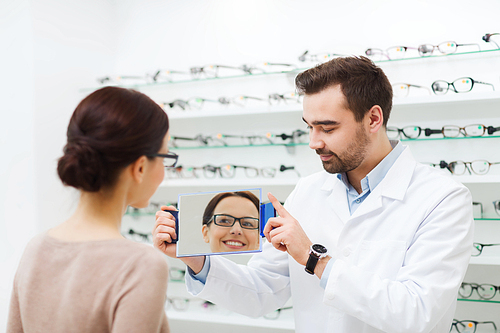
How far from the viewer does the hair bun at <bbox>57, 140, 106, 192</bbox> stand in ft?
2.72

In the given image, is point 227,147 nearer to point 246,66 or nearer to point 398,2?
point 246,66

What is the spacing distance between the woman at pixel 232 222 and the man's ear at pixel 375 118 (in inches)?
21.3

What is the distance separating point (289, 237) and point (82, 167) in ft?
2.25

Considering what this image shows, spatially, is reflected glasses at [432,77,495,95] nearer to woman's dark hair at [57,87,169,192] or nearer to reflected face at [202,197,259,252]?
reflected face at [202,197,259,252]

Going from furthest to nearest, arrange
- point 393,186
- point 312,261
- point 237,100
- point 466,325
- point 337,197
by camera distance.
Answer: point 237,100, point 466,325, point 337,197, point 393,186, point 312,261

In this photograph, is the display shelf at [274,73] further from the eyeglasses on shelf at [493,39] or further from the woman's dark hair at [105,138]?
the woman's dark hair at [105,138]

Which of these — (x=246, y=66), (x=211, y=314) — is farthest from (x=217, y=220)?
(x=246, y=66)

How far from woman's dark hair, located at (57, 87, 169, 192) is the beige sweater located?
14 centimetres

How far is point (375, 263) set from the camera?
1389 mm

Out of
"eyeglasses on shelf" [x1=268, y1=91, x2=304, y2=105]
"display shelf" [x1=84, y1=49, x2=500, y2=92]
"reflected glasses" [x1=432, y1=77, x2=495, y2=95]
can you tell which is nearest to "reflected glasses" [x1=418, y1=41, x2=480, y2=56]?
"display shelf" [x1=84, y1=49, x2=500, y2=92]

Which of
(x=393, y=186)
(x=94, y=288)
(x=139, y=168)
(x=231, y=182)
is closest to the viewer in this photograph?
(x=94, y=288)

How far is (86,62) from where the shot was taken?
113 inches

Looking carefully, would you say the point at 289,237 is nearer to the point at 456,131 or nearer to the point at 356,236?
the point at 356,236

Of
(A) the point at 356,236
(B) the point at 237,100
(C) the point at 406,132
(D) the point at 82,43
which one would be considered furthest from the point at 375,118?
(D) the point at 82,43
